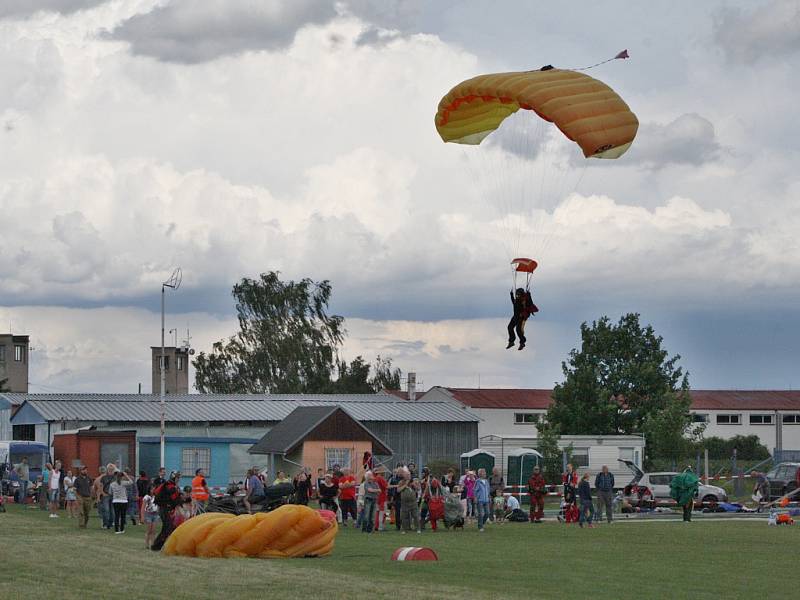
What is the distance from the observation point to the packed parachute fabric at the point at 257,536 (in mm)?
20406

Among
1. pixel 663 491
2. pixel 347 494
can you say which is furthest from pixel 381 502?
pixel 663 491

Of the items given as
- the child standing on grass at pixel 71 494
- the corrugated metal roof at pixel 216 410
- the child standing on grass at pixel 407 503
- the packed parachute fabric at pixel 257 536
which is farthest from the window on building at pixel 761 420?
the packed parachute fabric at pixel 257 536

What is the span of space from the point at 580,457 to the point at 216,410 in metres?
16.6

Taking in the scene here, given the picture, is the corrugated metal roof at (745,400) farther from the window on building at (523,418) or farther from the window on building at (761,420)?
the window on building at (523,418)

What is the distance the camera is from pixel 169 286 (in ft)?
154

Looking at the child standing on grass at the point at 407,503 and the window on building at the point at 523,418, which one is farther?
the window on building at the point at 523,418

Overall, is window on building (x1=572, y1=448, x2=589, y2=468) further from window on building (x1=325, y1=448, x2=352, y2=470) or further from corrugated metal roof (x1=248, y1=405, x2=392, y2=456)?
window on building (x1=325, y1=448, x2=352, y2=470)

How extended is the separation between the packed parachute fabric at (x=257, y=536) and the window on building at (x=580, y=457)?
3083cm

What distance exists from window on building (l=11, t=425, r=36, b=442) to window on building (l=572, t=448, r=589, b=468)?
74.4 feet

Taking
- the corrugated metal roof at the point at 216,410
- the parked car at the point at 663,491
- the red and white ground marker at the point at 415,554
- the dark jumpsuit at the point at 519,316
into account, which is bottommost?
the parked car at the point at 663,491

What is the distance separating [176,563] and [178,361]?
262ft

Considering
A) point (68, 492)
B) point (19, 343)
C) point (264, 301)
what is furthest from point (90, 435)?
point (19, 343)

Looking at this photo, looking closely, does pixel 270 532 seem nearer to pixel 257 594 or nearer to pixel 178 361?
pixel 257 594

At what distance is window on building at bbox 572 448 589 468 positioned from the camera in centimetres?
5084
